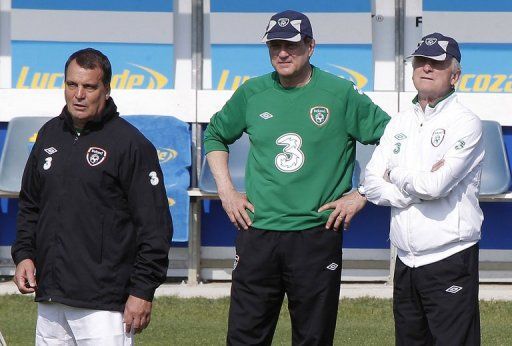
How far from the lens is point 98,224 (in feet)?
16.1

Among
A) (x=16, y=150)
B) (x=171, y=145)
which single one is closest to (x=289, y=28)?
(x=171, y=145)

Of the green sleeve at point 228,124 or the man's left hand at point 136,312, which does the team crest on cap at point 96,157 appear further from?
the green sleeve at point 228,124

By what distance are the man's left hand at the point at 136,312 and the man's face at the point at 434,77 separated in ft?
6.16

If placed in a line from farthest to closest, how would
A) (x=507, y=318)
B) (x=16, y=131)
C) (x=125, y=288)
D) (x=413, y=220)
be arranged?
1. (x=16, y=131)
2. (x=507, y=318)
3. (x=413, y=220)
4. (x=125, y=288)

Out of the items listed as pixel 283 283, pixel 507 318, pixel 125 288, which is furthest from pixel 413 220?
pixel 507 318

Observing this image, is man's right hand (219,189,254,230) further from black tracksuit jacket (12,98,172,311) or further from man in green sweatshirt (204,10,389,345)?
black tracksuit jacket (12,98,172,311)

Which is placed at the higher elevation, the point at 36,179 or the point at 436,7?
the point at 436,7

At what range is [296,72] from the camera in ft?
19.9

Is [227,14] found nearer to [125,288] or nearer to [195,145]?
[195,145]

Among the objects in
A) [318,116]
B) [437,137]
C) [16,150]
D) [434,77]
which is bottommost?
[16,150]

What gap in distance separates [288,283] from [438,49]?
4.57 ft

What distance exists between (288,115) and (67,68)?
1.43 m

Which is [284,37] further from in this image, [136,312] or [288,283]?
[136,312]

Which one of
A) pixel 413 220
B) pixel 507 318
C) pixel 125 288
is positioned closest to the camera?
pixel 125 288
